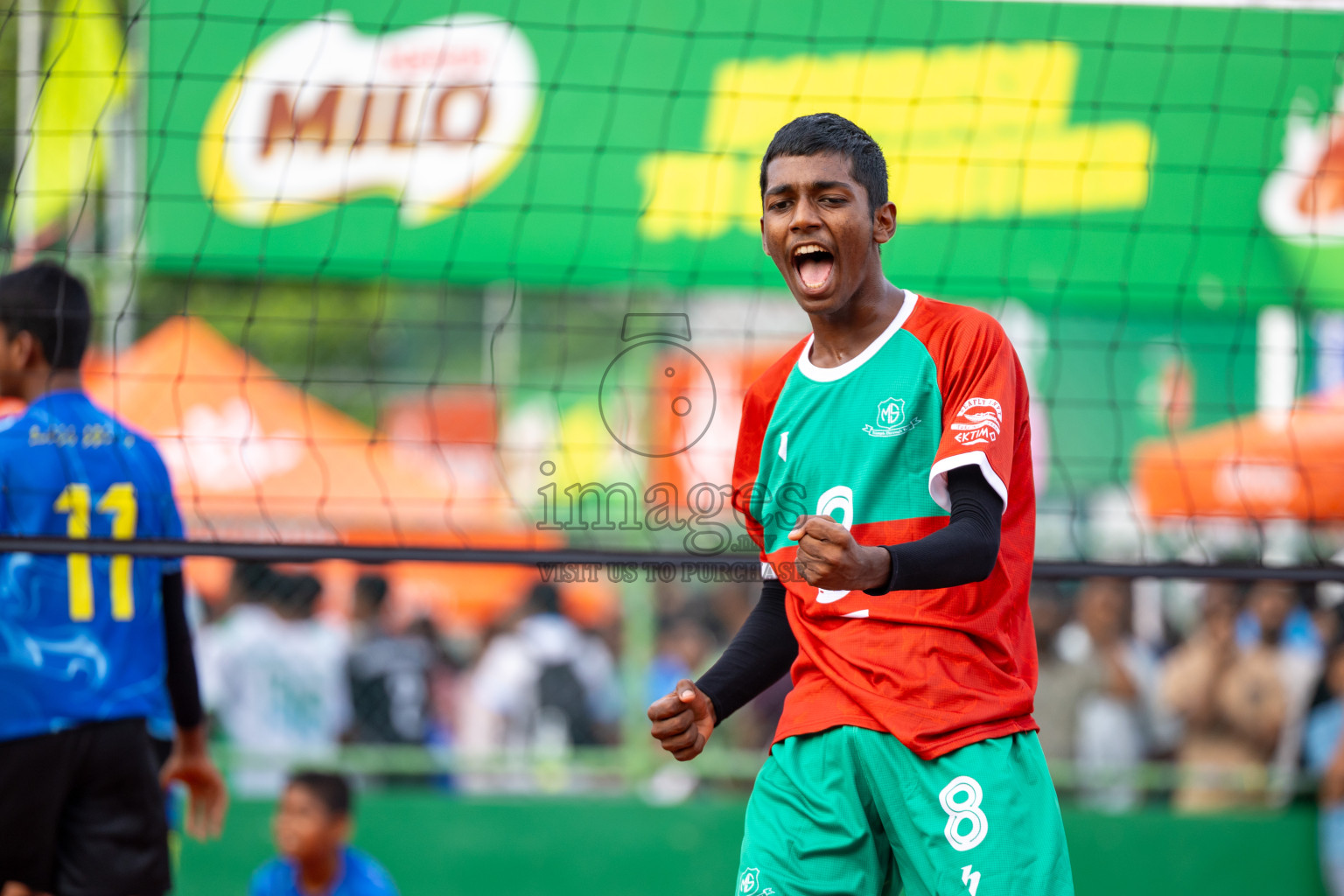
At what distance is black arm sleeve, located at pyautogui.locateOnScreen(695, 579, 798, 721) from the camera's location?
2.72m

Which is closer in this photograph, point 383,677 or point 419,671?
point 383,677

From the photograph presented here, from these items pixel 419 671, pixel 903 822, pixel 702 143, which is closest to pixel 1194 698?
pixel 702 143

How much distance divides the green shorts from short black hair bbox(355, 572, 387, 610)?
548 centimetres

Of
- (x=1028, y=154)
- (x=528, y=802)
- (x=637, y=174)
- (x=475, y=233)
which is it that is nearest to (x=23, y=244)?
(x=475, y=233)

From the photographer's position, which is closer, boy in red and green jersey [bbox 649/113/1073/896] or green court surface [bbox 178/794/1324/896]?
boy in red and green jersey [bbox 649/113/1073/896]

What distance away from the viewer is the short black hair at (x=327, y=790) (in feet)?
16.7

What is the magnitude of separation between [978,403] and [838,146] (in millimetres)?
552

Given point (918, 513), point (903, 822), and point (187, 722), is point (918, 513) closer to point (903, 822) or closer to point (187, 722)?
point (903, 822)

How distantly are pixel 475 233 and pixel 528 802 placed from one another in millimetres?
2876

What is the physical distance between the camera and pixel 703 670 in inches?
264

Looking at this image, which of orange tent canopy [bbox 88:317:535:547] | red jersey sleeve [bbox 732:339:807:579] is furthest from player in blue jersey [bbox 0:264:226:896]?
orange tent canopy [bbox 88:317:535:547]

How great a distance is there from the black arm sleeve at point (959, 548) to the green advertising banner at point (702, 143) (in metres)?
4.13

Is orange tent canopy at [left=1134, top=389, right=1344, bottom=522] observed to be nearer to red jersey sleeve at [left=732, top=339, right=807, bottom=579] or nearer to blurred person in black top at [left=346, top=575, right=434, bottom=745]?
blurred person in black top at [left=346, top=575, right=434, bottom=745]

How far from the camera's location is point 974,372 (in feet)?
8.05
